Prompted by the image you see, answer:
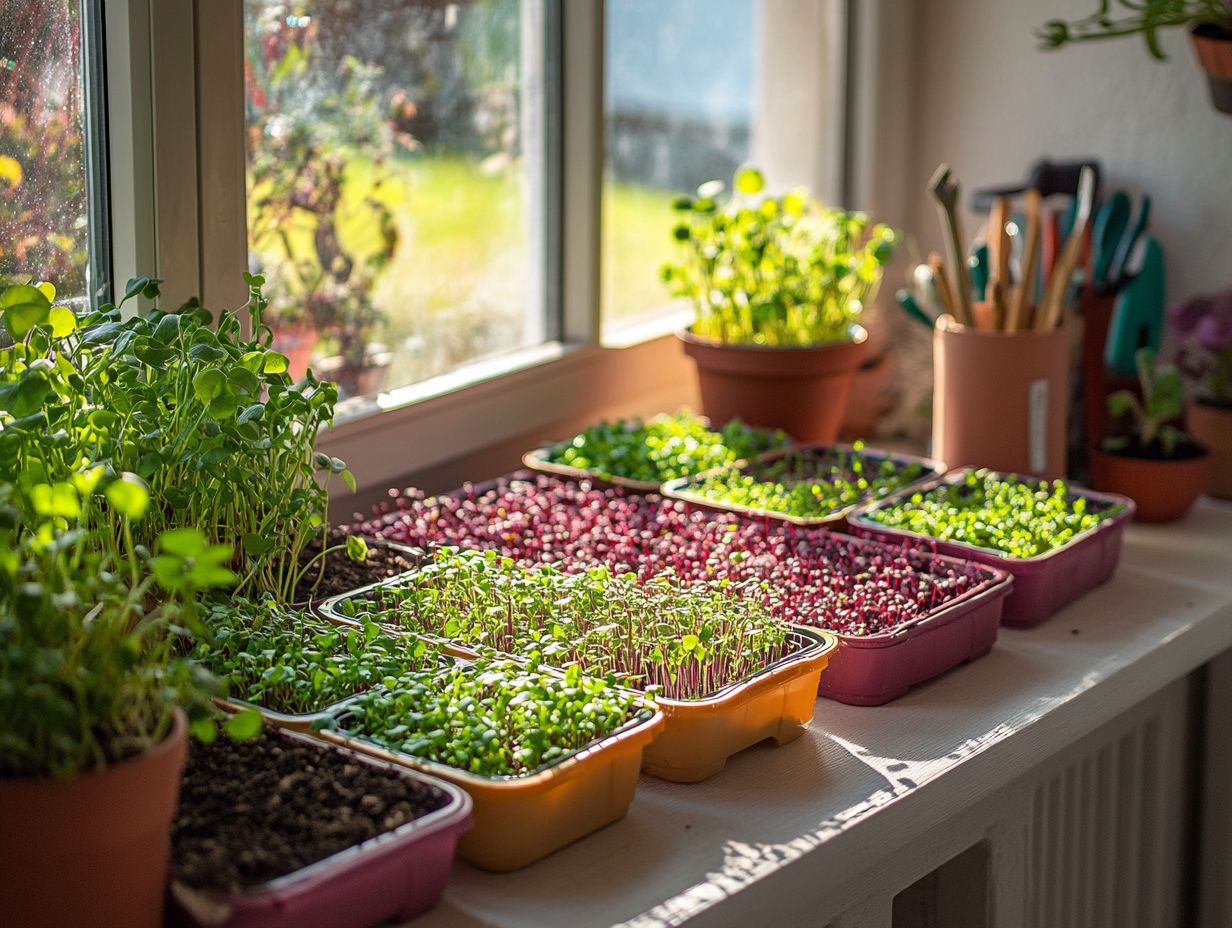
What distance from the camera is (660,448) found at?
1.83 meters

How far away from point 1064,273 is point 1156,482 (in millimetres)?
286

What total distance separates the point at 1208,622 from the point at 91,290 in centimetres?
116

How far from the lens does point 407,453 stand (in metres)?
1.76

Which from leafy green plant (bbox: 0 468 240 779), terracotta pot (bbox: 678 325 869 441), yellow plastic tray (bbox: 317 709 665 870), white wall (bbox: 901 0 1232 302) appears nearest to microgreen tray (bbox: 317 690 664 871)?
yellow plastic tray (bbox: 317 709 665 870)

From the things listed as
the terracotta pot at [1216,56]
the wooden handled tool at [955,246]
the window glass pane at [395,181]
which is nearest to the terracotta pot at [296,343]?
the window glass pane at [395,181]

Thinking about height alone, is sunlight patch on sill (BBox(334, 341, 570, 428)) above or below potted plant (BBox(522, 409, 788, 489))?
above

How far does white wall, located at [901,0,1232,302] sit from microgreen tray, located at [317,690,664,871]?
4.77 ft

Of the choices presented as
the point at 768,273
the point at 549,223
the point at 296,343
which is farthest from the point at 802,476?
the point at 296,343

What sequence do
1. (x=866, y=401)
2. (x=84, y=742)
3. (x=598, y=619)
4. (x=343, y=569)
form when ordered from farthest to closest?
(x=866, y=401), (x=343, y=569), (x=598, y=619), (x=84, y=742)

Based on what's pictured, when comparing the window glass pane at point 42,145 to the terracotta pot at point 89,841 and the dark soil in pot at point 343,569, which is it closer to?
the dark soil in pot at point 343,569

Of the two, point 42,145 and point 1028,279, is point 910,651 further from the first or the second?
point 42,145

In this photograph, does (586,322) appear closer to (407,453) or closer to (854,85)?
(407,453)

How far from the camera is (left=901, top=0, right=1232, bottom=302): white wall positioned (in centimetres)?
218

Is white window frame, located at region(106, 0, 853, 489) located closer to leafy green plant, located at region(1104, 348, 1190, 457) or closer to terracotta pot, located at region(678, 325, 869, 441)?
terracotta pot, located at region(678, 325, 869, 441)
